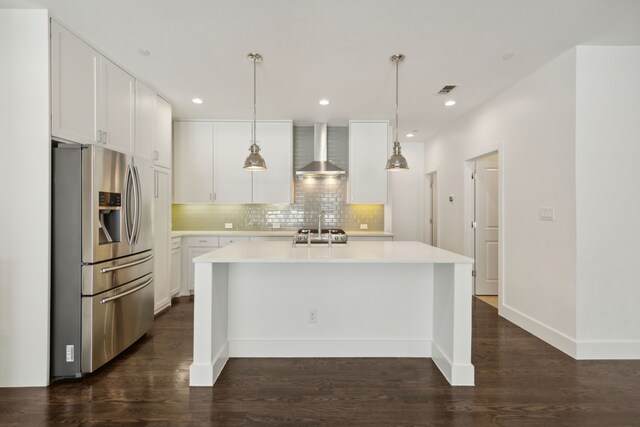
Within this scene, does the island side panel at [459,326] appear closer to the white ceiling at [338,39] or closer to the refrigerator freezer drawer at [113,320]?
the white ceiling at [338,39]

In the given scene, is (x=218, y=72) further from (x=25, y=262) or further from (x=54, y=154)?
(x=25, y=262)

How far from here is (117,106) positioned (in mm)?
3113

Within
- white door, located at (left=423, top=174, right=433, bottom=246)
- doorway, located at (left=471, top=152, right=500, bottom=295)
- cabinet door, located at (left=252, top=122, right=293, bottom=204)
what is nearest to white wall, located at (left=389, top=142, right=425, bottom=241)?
white door, located at (left=423, top=174, right=433, bottom=246)

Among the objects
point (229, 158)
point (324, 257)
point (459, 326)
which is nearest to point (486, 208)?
point (459, 326)

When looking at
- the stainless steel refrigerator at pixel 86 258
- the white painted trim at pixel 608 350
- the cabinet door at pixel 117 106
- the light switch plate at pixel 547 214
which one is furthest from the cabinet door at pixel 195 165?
the white painted trim at pixel 608 350

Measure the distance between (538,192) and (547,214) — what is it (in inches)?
10.1

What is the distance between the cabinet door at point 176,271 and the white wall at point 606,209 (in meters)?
4.51

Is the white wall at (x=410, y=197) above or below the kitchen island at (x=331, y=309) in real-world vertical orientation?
above

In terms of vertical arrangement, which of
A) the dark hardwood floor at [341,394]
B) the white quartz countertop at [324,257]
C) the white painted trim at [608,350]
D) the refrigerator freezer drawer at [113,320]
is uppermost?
the white quartz countertop at [324,257]

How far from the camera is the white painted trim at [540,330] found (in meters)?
2.82

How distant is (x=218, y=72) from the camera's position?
3307 millimetres

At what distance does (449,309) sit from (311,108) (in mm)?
3149

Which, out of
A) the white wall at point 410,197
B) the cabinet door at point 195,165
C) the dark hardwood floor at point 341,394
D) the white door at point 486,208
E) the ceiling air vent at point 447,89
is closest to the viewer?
the dark hardwood floor at point 341,394

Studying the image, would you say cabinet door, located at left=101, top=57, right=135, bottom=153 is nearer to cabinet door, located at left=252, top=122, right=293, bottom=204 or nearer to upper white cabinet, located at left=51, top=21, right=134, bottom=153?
upper white cabinet, located at left=51, top=21, right=134, bottom=153
